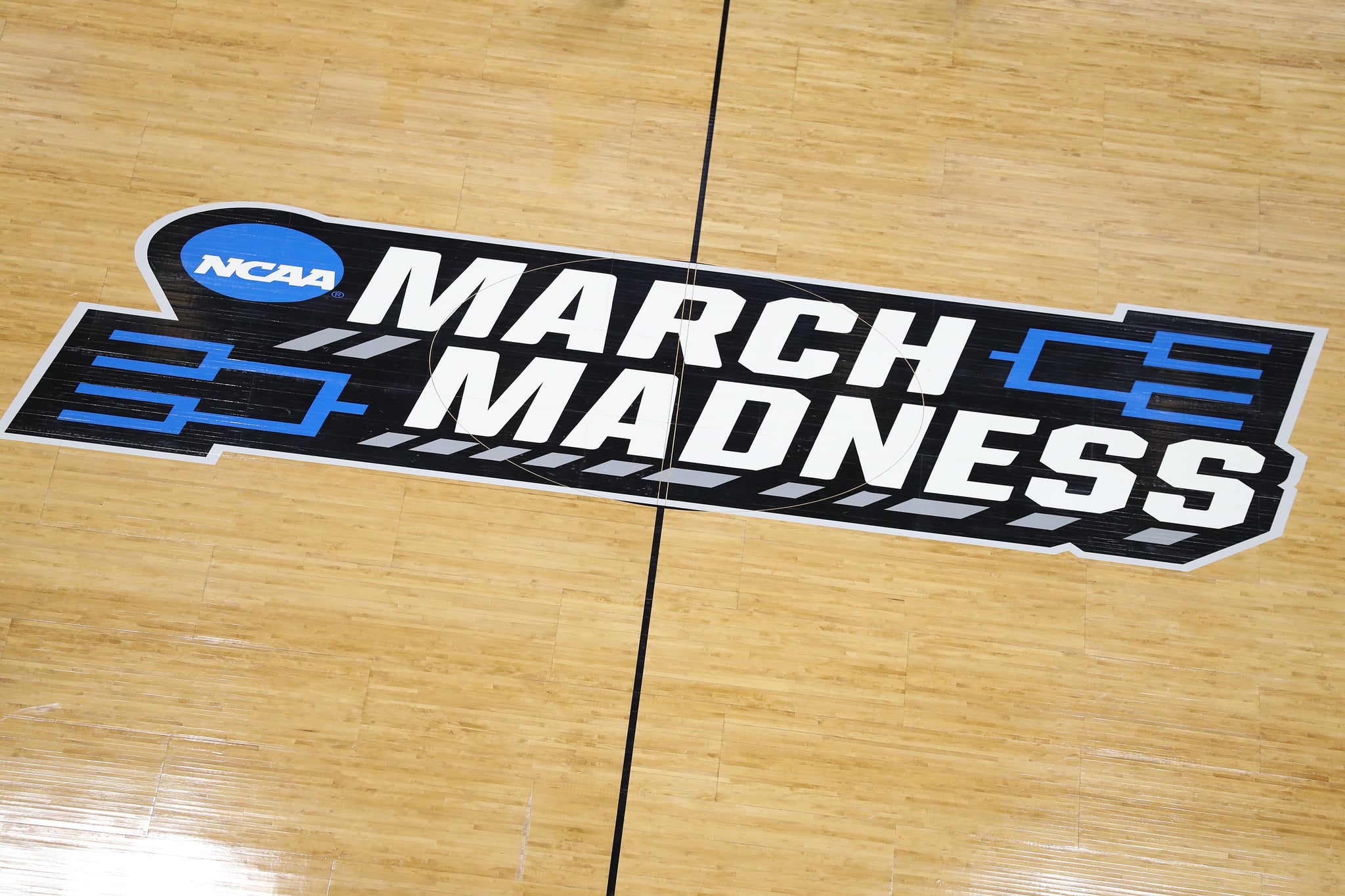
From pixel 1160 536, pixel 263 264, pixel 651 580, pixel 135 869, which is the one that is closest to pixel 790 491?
pixel 651 580

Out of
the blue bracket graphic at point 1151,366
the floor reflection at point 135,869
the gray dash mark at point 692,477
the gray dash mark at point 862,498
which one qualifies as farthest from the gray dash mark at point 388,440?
the blue bracket graphic at point 1151,366

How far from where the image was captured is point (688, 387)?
5023mm

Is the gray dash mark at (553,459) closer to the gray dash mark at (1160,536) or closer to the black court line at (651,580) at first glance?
the black court line at (651,580)

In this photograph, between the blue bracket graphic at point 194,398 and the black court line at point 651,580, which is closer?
the black court line at point 651,580

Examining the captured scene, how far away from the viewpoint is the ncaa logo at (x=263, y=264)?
16.7 ft

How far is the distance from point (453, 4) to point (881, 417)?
3.56m

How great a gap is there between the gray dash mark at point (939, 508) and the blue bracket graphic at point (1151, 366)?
2.44 feet

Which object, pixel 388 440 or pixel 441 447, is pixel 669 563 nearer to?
pixel 441 447

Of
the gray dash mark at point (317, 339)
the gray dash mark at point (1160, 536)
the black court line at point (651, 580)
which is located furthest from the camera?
the gray dash mark at point (317, 339)

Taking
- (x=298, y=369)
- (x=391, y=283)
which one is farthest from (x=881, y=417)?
(x=298, y=369)

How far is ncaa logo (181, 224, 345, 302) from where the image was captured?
16.7 ft

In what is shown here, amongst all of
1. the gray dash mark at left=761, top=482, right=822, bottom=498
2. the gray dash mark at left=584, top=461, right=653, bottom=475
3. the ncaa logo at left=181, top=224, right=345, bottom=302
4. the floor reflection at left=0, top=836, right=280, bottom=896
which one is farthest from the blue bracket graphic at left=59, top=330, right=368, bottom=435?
the gray dash mark at left=761, top=482, right=822, bottom=498

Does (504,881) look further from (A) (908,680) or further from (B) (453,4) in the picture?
(B) (453,4)

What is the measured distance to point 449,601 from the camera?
4.77 meters
